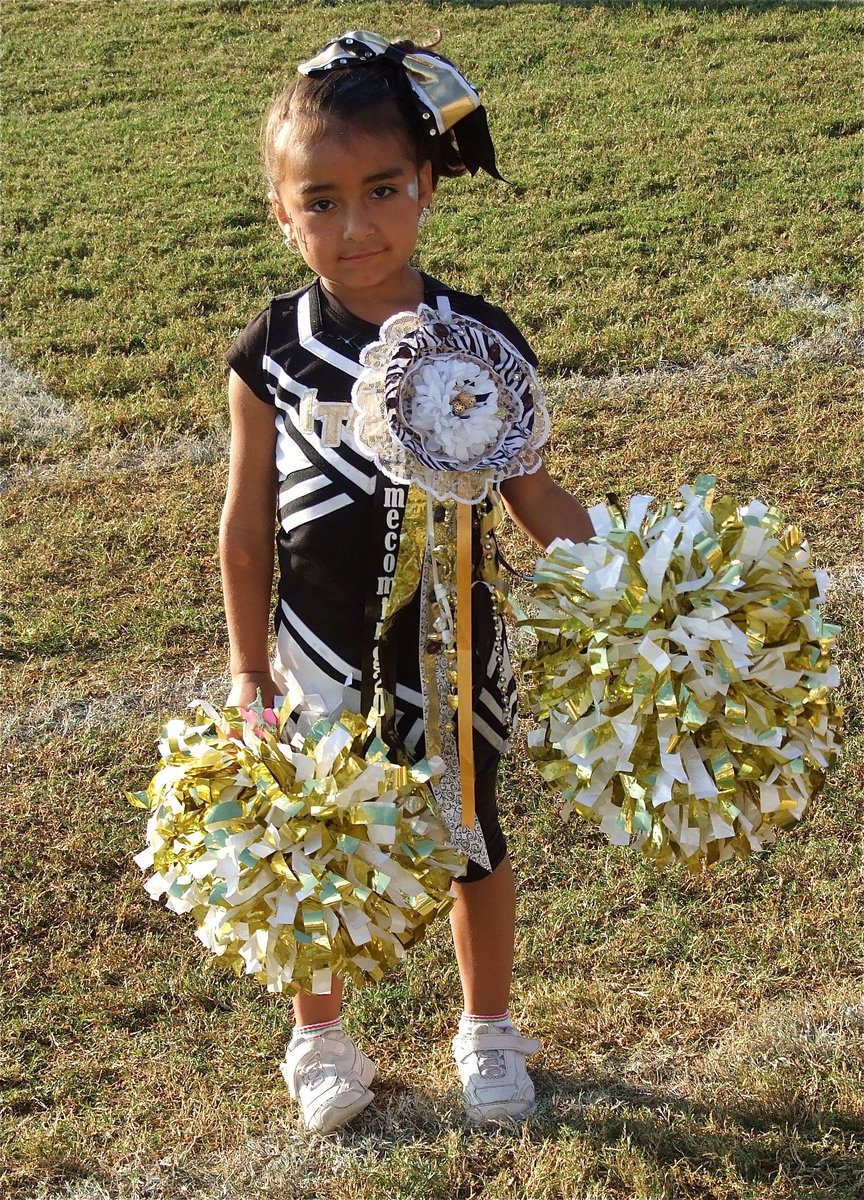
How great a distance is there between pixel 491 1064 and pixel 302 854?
778mm

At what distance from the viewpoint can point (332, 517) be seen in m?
2.02

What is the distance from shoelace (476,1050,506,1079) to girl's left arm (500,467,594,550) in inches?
36.9

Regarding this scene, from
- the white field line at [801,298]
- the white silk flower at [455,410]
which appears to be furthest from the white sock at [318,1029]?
the white field line at [801,298]

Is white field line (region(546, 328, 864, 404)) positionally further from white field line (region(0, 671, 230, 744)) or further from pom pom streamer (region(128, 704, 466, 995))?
pom pom streamer (region(128, 704, 466, 995))

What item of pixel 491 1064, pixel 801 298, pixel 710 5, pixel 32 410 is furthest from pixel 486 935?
pixel 710 5

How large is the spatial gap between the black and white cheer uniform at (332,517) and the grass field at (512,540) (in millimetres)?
706

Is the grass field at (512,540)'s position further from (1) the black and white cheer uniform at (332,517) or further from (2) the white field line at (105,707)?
(1) the black and white cheer uniform at (332,517)

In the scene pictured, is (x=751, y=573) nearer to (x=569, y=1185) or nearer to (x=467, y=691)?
(x=467, y=691)

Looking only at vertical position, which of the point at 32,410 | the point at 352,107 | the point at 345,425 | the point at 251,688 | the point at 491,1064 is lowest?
the point at 491,1064

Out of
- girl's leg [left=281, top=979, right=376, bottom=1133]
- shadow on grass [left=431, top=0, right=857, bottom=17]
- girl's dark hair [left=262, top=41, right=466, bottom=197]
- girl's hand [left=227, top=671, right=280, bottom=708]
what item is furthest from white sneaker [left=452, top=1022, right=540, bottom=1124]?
shadow on grass [left=431, top=0, right=857, bottom=17]

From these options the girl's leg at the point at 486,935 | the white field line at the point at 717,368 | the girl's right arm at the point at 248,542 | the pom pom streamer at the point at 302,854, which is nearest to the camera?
the pom pom streamer at the point at 302,854

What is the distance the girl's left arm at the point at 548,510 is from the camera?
210 centimetres

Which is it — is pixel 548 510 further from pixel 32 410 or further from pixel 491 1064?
pixel 32 410

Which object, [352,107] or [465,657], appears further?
[465,657]
